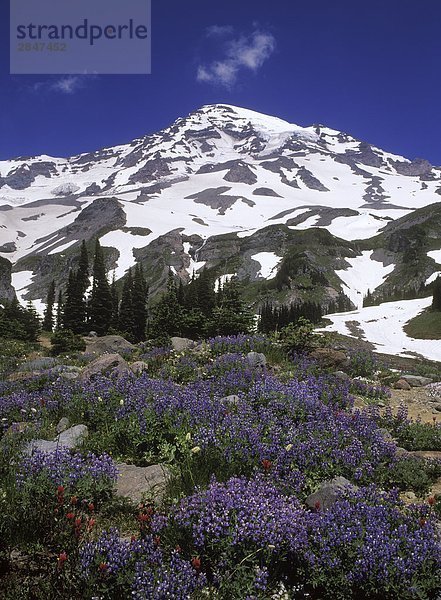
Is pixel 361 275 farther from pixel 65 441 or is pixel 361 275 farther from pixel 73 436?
pixel 65 441

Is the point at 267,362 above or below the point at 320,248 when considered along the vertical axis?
below

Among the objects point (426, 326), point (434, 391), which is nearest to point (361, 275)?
point (426, 326)

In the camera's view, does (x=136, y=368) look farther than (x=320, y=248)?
No

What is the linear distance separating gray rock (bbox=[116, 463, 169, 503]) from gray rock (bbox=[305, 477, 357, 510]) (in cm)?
179

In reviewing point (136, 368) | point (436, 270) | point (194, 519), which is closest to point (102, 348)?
point (136, 368)

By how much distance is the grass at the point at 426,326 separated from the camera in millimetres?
80438

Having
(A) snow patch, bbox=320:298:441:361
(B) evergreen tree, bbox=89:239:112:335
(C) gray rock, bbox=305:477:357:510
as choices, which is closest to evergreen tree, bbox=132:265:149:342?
(B) evergreen tree, bbox=89:239:112:335

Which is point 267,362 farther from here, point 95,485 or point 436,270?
point 436,270

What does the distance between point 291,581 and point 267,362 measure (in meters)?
8.61

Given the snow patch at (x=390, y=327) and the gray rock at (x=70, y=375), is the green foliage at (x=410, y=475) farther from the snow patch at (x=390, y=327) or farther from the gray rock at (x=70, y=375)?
the snow patch at (x=390, y=327)

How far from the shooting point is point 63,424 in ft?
25.2

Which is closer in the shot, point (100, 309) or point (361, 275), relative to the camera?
point (100, 309)

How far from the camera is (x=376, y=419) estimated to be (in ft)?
26.2

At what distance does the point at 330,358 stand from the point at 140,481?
866 centimetres
